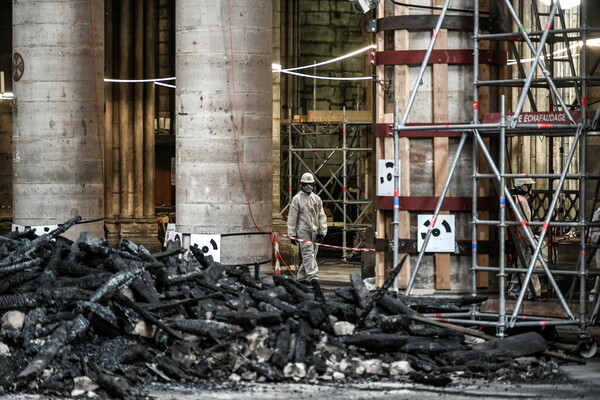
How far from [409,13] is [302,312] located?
5705 mm

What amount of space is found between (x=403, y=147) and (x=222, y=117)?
5.67 metres

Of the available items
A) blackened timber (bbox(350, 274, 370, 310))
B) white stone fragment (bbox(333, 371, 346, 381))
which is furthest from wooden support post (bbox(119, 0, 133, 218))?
white stone fragment (bbox(333, 371, 346, 381))

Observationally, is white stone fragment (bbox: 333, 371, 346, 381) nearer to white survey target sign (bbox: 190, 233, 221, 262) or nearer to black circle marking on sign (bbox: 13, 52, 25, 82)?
white survey target sign (bbox: 190, 233, 221, 262)

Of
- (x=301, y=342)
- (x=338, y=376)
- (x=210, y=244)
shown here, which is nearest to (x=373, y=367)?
(x=338, y=376)

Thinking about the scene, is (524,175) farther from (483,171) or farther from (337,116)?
(337,116)

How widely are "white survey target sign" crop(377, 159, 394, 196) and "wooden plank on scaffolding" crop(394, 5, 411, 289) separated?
0.69 ft

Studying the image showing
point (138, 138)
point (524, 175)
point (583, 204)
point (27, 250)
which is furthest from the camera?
point (138, 138)

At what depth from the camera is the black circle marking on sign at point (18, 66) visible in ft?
96.6

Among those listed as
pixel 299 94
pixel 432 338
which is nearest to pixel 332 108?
pixel 299 94

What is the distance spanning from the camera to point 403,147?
67.5 ft

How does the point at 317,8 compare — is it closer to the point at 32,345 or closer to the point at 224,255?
the point at 224,255

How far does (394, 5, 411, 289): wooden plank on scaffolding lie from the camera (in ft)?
67.5

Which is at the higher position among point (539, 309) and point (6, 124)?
point (6, 124)

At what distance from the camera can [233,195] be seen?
25.5 metres
